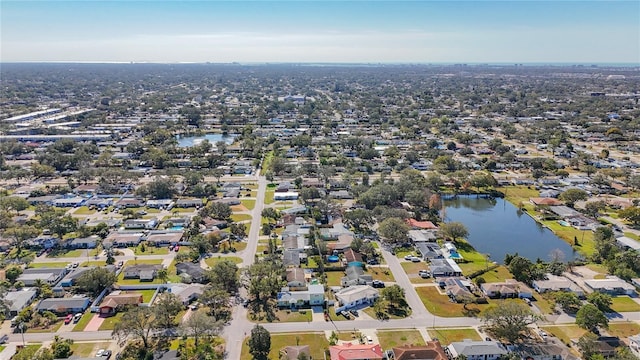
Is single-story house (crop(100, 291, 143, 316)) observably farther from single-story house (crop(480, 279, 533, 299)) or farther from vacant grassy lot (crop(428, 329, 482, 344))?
single-story house (crop(480, 279, 533, 299))

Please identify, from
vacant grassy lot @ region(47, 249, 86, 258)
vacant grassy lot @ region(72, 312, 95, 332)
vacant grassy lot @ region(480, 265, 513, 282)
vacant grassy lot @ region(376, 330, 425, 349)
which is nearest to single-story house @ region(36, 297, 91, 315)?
vacant grassy lot @ region(72, 312, 95, 332)

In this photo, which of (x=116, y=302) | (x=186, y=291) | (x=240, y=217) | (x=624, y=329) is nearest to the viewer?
(x=624, y=329)

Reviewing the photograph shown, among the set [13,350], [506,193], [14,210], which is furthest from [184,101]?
[13,350]

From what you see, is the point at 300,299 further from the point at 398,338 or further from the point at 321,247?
the point at 321,247

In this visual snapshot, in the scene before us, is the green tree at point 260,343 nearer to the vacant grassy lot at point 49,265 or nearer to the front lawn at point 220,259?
the front lawn at point 220,259

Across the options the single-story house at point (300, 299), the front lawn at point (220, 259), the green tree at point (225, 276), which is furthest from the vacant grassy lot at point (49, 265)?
the single-story house at point (300, 299)

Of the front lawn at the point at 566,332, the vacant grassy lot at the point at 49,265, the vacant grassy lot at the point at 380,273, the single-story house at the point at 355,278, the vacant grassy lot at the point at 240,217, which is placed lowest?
the vacant grassy lot at the point at 380,273

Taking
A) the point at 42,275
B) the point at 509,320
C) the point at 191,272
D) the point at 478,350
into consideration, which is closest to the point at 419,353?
the point at 478,350
